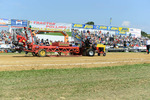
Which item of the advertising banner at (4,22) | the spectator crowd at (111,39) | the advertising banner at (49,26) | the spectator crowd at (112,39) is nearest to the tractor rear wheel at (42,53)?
the advertising banner at (4,22)

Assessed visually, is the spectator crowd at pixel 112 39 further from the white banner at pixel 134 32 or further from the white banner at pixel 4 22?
the white banner at pixel 4 22

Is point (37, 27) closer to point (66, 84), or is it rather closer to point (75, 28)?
point (75, 28)

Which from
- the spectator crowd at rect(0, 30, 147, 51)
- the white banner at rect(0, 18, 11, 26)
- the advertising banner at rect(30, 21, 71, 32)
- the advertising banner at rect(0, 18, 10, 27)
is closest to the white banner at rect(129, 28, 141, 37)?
the spectator crowd at rect(0, 30, 147, 51)

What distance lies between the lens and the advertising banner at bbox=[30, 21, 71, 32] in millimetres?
27703

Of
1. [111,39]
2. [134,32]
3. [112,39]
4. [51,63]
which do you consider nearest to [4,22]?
[51,63]

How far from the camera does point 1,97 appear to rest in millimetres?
4113

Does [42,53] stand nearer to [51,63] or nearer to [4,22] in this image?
[51,63]

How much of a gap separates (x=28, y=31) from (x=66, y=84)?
36.9ft

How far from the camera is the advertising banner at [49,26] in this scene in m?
27.7

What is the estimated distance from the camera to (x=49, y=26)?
2902cm

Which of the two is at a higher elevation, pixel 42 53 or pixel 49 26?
pixel 49 26

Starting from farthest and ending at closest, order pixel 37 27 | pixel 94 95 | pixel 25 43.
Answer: pixel 37 27
pixel 25 43
pixel 94 95

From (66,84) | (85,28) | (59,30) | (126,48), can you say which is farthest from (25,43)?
(126,48)

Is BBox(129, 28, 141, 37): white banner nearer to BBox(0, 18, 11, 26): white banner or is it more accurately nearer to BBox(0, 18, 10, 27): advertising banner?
BBox(0, 18, 11, 26): white banner
